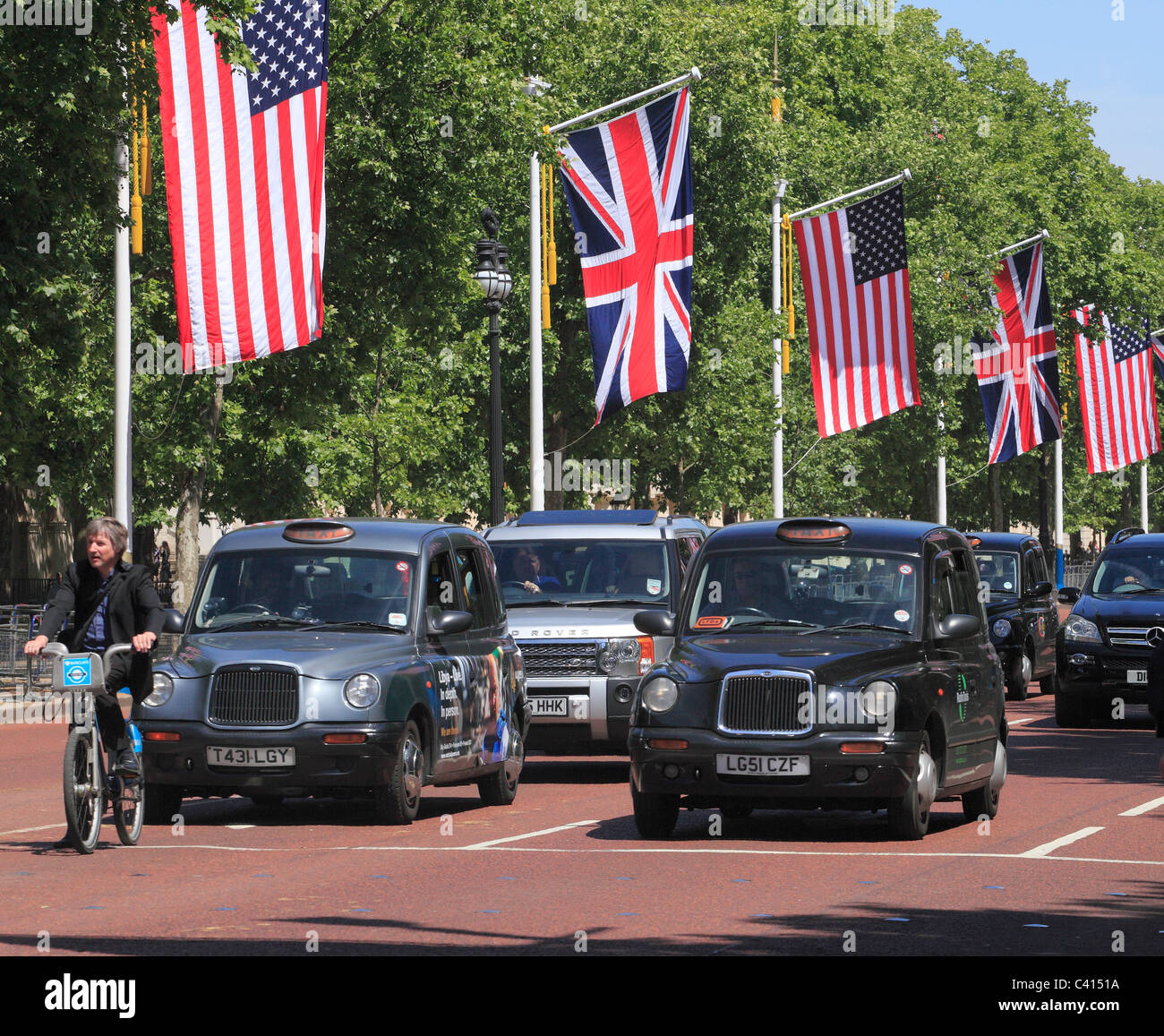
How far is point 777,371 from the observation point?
51.6 meters

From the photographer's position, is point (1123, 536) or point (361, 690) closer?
point (361, 690)

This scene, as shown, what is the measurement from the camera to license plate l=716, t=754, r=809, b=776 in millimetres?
13023

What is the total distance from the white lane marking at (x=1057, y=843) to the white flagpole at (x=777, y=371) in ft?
120

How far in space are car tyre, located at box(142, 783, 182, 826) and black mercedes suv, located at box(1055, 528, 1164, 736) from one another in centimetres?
1247

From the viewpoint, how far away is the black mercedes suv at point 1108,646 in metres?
23.8

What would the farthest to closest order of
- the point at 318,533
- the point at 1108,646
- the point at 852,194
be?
the point at 852,194 < the point at 1108,646 < the point at 318,533

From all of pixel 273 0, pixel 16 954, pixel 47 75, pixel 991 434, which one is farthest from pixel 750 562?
pixel 991 434

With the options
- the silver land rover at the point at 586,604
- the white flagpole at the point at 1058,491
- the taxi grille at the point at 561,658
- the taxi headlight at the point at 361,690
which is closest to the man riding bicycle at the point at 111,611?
the taxi headlight at the point at 361,690

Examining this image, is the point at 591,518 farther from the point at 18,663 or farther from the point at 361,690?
the point at 18,663

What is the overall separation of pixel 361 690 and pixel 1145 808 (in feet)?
19.0

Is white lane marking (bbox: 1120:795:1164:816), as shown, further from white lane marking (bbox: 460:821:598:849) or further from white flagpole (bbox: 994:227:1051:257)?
white flagpole (bbox: 994:227:1051:257)

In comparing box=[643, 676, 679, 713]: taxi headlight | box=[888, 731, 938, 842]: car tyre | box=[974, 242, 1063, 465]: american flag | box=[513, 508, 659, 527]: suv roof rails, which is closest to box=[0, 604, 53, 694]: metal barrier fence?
box=[513, 508, 659, 527]: suv roof rails

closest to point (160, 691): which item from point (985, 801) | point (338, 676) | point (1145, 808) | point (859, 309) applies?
point (338, 676)

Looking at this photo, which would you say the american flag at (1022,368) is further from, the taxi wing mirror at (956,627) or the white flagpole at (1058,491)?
the taxi wing mirror at (956,627)
